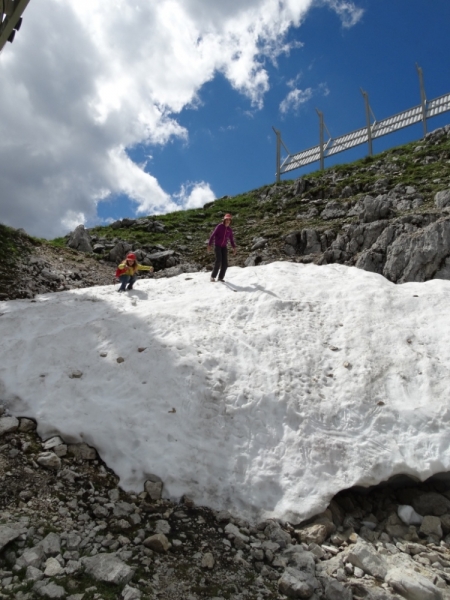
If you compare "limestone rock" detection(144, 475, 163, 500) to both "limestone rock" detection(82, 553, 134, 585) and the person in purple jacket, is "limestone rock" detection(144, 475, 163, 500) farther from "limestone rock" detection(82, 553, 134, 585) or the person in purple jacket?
the person in purple jacket

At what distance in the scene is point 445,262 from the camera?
45.3 ft

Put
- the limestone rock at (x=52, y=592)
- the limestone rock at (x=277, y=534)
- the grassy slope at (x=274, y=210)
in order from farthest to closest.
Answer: the grassy slope at (x=274, y=210)
the limestone rock at (x=277, y=534)
the limestone rock at (x=52, y=592)

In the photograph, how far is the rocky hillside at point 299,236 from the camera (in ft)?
49.1

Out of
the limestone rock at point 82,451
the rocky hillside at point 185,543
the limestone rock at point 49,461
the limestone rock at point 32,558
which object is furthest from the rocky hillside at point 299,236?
Answer: the limestone rock at point 32,558

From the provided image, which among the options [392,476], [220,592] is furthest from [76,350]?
[392,476]

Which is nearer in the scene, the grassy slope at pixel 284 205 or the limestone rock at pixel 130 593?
the limestone rock at pixel 130 593

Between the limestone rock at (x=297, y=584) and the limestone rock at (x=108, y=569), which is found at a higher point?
the limestone rock at (x=108, y=569)

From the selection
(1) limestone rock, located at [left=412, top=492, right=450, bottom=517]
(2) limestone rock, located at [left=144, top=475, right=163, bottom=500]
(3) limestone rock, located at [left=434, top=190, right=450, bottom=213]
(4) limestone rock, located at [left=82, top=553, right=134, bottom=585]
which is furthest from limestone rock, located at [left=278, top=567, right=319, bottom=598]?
(3) limestone rock, located at [left=434, top=190, right=450, bottom=213]

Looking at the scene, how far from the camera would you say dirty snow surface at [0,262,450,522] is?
263 inches

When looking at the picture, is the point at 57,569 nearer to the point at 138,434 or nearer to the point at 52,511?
the point at 52,511

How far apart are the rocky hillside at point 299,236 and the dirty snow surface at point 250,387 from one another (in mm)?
3673

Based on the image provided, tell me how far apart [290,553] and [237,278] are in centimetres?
884

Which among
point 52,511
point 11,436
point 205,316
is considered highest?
point 205,316

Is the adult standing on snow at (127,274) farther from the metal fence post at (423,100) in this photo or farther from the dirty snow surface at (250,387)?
the metal fence post at (423,100)
